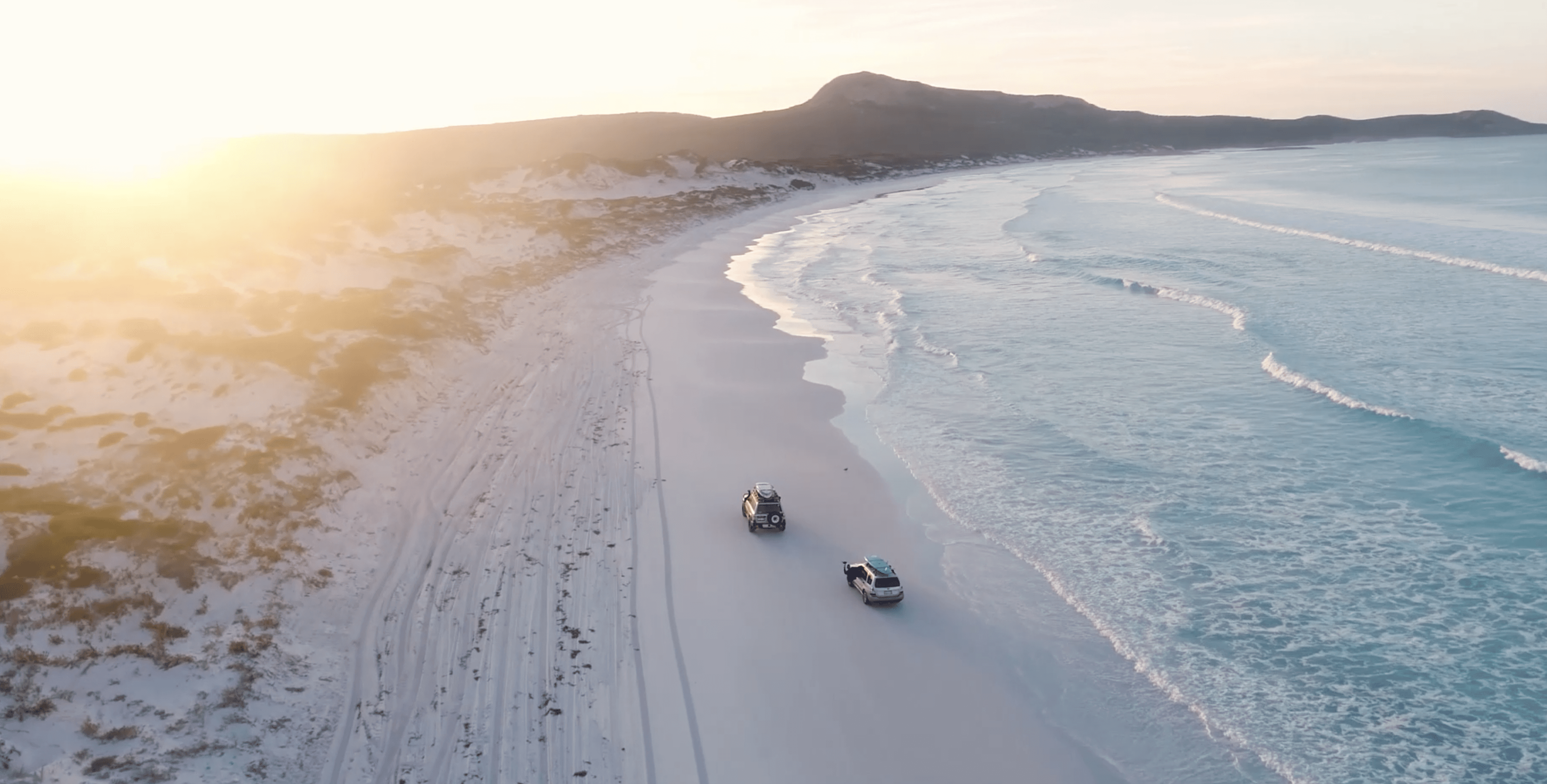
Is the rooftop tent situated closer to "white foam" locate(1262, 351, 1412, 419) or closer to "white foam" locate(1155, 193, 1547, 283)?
"white foam" locate(1262, 351, 1412, 419)

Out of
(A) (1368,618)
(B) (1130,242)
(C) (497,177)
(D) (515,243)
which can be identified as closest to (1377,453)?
(A) (1368,618)

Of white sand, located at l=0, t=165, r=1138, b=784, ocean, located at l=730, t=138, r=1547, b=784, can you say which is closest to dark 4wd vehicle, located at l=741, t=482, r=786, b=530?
white sand, located at l=0, t=165, r=1138, b=784

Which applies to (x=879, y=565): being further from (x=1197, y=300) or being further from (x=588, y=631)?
(x=1197, y=300)

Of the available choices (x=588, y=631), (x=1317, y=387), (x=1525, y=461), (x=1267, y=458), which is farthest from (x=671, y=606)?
(x=1317, y=387)

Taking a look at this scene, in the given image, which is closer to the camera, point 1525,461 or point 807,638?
point 807,638

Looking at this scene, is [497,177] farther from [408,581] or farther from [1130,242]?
[408,581]

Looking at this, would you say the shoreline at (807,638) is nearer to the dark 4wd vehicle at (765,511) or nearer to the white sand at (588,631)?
the white sand at (588,631)
